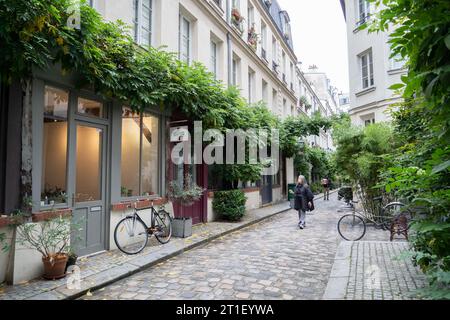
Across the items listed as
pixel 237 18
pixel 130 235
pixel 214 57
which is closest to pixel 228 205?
pixel 130 235

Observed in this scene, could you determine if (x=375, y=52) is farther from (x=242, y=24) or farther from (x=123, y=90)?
(x=123, y=90)

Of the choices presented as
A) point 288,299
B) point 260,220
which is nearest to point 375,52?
point 260,220

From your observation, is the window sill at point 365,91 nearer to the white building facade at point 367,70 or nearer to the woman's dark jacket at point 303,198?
the white building facade at point 367,70

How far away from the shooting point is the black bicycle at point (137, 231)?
7.23 m

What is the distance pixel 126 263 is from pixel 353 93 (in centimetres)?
1590

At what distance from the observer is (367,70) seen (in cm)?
1717

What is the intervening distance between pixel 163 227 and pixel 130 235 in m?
1.04

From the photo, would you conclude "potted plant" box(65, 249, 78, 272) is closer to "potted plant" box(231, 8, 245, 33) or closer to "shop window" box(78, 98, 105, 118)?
"shop window" box(78, 98, 105, 118)

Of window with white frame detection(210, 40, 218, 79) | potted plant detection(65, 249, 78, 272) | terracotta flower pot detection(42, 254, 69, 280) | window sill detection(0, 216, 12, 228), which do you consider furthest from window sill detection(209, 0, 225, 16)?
terracotta flower pot detection(42, 254, 69, 280)

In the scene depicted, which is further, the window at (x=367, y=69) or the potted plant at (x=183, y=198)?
the window at (x=367, y=69)

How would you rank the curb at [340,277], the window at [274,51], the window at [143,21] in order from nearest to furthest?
the curb at [340,277] → the window at [143,21] → the window at [274,51]

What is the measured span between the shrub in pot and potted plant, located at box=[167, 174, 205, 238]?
2.15 m

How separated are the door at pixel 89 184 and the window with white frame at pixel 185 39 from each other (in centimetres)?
517

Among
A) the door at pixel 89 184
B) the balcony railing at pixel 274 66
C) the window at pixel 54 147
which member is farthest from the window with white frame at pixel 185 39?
the balcony railing at pixel 274 66
